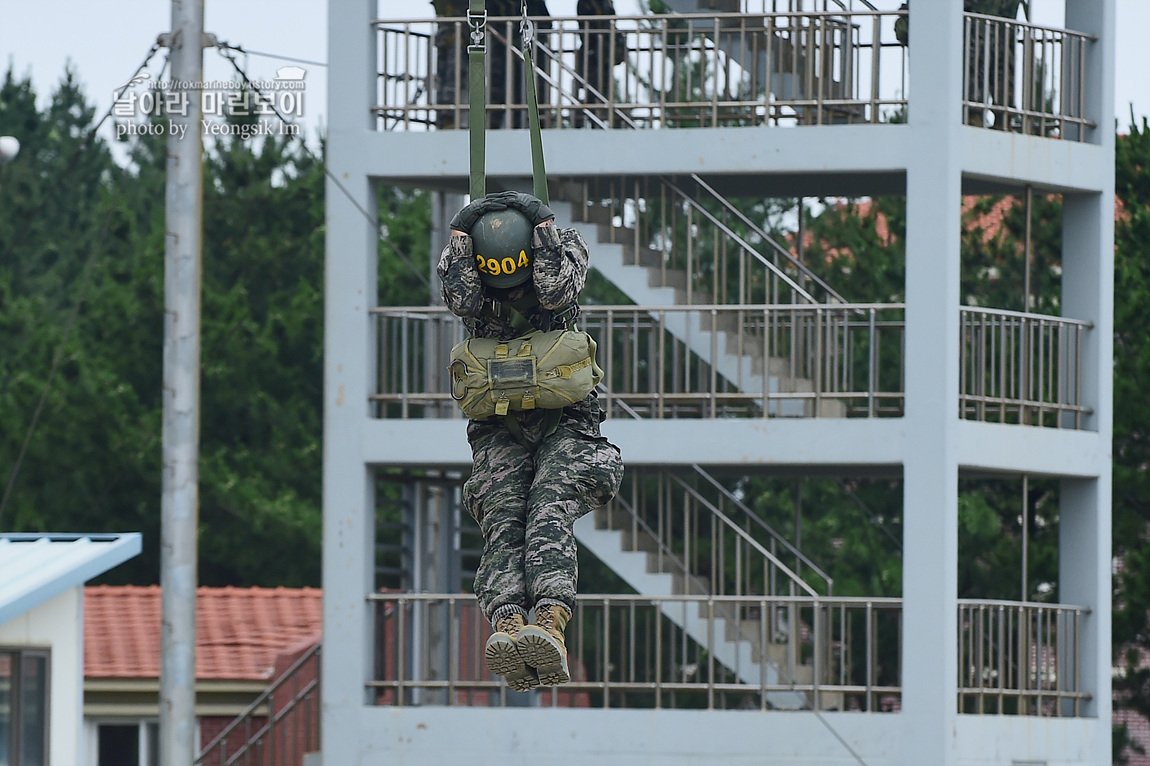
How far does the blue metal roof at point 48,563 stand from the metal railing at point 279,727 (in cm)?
304

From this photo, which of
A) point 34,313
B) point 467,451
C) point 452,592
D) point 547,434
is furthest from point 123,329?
point 547,434

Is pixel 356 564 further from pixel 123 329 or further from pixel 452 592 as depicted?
pixel 123 329

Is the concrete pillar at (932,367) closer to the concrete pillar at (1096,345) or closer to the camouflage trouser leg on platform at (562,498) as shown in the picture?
the concrete pillar at (1096,345)

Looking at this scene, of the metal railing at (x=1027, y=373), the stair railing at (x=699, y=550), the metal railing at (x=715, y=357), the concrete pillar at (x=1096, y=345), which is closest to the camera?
the metal railing at (x=715, y=357)

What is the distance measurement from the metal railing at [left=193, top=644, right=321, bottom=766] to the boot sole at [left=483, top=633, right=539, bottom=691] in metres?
14.9

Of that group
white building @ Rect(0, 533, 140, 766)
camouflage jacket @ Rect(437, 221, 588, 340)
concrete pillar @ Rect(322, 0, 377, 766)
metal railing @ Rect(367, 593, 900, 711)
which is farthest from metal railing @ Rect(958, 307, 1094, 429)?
camouflage jacket @ Rect(437, 221, 588, 340)

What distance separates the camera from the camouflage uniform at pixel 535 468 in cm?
1065

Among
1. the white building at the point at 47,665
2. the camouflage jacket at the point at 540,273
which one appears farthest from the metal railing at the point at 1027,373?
the camouflage jacket at the point at 540,273

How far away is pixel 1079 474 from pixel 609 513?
462cm

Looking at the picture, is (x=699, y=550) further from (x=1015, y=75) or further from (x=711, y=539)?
(x=1015, y=75)

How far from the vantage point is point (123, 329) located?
3850cm

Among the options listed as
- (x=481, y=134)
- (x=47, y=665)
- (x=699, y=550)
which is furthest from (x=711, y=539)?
(x=481, y=134)

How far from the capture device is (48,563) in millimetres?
22453

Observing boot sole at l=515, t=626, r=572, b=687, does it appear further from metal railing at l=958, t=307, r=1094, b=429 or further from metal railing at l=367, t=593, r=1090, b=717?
metal railing at l=958, t=307, r=1094, b=429
